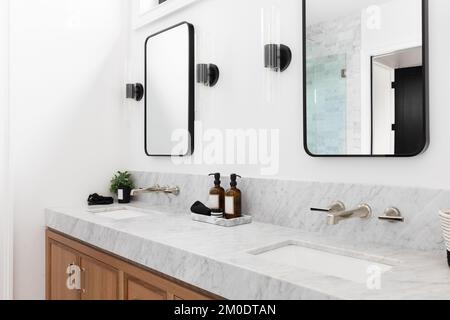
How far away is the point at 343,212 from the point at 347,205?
16 centimetres

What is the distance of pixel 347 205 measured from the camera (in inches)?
60.2

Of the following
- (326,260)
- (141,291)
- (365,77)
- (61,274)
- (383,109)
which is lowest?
(61,274)

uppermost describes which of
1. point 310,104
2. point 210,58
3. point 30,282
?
point 210,58

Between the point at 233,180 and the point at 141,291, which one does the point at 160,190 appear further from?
the point at 141,291

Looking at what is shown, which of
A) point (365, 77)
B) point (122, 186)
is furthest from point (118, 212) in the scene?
point (365, 77)

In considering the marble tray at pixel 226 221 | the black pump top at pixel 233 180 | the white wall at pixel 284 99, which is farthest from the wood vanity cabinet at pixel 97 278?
the white wall at pixel 284 99

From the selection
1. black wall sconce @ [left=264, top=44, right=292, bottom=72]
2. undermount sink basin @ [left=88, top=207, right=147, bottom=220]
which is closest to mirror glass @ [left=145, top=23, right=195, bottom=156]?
undermount sink basin @ [left=88, top=207, right=147, bottom=220]

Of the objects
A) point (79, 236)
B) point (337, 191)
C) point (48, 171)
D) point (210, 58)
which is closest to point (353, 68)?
point (337, 191)

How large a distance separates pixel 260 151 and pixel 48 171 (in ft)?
4.51

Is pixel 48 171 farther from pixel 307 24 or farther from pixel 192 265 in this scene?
pixel 307 24

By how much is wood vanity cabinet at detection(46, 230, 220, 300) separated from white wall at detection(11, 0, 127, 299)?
0.17 meters

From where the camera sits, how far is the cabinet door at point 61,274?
2.08 metres

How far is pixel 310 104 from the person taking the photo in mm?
1664

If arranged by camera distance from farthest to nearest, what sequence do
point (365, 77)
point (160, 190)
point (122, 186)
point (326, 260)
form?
point (122, 186) → point (160, 190) → point (365, 77) → point (326, 260)
